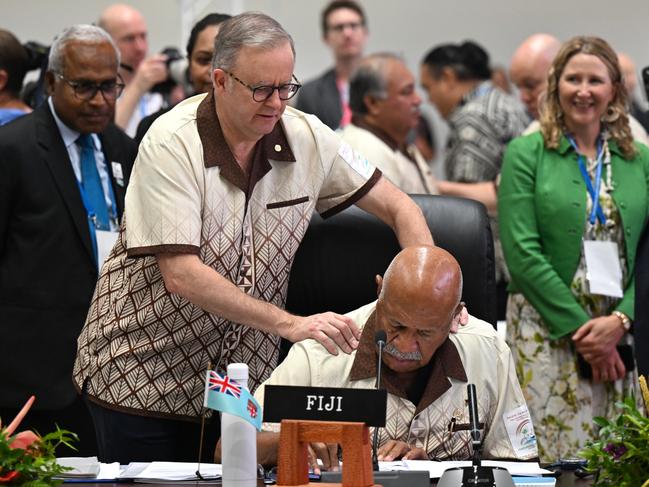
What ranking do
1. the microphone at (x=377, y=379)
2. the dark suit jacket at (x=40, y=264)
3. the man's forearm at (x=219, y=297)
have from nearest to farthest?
the microphone at (x=377, y=379) → the man's forearm at (x=219, y=297) → the dark suit jacket at (x=40, y=264)

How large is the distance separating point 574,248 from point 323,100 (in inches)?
101

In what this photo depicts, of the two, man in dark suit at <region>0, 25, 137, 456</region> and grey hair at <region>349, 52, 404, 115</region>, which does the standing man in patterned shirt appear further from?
grey hair at <region>349, 52, 404, 115</region>

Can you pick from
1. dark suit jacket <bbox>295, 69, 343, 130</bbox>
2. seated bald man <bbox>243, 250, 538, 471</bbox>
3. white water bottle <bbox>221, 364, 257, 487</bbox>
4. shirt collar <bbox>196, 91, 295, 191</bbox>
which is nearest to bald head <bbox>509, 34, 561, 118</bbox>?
dark suit jacket <bbox>295, 69, 343, 130</bbox>

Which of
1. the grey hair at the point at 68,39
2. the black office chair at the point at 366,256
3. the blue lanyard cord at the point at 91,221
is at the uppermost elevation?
→ the grey hair at the point at 68,39

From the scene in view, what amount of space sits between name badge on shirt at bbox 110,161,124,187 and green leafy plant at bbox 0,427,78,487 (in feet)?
6.72

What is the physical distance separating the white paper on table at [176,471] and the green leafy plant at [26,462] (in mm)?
560


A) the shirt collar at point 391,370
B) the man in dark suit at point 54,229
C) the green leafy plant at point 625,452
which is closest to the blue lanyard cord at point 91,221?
the man in dark suit at point 54,229

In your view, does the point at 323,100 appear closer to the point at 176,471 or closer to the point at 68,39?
the point at 68,39

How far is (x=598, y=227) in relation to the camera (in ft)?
14.5

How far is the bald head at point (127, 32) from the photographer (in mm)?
6047

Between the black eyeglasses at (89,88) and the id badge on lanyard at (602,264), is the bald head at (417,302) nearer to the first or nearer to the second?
the id badge on lanyard at (602,264)

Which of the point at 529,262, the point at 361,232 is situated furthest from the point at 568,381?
the point at 361,232

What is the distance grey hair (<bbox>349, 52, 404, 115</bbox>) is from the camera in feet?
17.9

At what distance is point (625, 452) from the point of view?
2.35 metres
